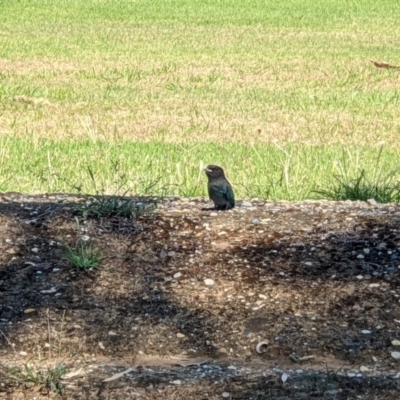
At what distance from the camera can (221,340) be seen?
3.60 m

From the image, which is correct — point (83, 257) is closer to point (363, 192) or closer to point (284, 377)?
point (284, 377)

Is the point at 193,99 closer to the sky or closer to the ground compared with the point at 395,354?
closer to the ground

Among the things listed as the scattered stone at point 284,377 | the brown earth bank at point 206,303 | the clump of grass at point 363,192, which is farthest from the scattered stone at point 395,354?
the clump of grass at point 363,192

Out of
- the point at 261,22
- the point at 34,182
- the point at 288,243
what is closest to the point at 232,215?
the point at 288,243

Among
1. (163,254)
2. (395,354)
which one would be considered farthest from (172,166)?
(395,354)

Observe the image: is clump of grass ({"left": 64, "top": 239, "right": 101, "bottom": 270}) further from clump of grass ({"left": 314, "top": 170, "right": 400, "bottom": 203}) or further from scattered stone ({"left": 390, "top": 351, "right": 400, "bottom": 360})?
clump of grass ({"left": 314, "top": 170, "right": 400, "bottom": 203})

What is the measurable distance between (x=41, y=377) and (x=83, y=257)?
2.64 feet

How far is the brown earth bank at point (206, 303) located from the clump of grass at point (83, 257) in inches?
1.4

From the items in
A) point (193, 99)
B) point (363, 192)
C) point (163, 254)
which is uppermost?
point (163, 254)

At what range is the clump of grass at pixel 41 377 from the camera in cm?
328

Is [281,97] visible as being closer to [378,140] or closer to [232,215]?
[378,140]

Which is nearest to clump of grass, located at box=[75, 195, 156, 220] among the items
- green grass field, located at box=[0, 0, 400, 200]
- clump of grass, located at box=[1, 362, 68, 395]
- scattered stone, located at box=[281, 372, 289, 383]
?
green grass field, located at box=[0, 0, 400, 200]

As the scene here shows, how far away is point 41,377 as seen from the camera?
3307 millimetres

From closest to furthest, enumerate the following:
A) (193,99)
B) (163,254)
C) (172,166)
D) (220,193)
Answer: (163,254), (220,193), (172,166), (193,99)
